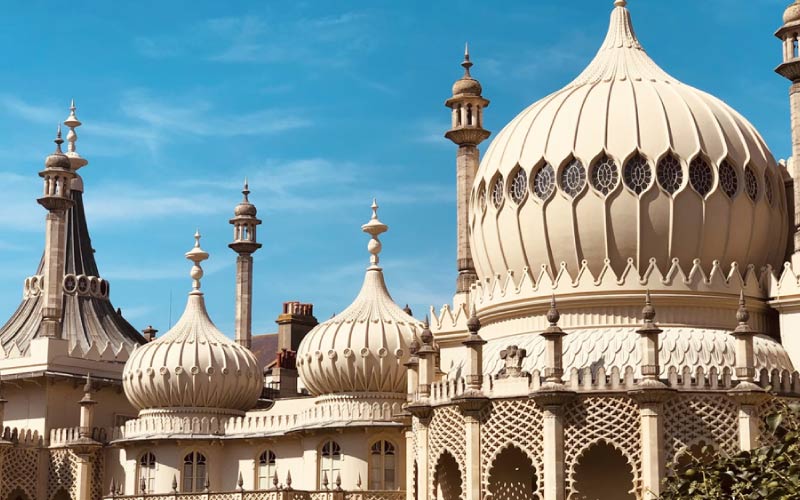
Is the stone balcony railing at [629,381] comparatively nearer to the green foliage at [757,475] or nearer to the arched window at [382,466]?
the arched window at [382,466]

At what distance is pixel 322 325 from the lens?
4203 cm

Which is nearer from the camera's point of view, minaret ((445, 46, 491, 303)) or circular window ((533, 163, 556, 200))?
circular window ((533, 163, 556, 200))

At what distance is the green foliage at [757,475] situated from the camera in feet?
48.1

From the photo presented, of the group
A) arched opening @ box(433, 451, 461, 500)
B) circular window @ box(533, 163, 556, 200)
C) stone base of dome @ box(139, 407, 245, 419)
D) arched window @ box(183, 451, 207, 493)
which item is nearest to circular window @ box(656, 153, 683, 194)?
circular window @ box(533, 163, 556, 200)

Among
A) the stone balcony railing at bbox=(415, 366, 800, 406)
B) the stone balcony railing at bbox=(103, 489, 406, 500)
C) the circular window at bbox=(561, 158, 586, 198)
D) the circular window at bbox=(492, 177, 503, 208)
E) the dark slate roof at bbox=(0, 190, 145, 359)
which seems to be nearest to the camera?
the stone balcony railing at bbox=(415, 366, 800, 406)

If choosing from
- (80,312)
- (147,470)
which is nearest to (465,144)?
(147,470)

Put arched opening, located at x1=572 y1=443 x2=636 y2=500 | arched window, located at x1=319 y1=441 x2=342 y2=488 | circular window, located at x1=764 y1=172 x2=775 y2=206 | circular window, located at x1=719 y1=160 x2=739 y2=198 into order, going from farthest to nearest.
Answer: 1. arched window, located at x1=319 y1=441 x2=342 y2=488
2. circular window, located at x1=764 y1=172 x2=775 y2=206
3. circular window, located at x1=719 y1=160 x2=739 y2=198
4. arched opening, located at x1=572 y1=443 x2=636 y2=500

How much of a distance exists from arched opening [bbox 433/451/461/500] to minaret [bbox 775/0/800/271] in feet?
31.9

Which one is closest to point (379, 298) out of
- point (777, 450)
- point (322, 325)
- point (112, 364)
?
point (322, 325)

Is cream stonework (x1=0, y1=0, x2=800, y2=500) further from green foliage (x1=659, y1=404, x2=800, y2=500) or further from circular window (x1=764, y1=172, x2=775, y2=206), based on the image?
green foliage (x1=659, y1=404, x2=800, y2=500)

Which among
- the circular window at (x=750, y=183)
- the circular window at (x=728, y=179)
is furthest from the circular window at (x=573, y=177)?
the circular window at (x=750, y=183)

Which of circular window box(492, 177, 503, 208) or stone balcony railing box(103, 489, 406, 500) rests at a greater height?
circular window box(492, 177, 503, 208)

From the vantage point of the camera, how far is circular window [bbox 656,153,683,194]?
36.8m

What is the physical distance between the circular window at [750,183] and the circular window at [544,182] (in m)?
4.86
